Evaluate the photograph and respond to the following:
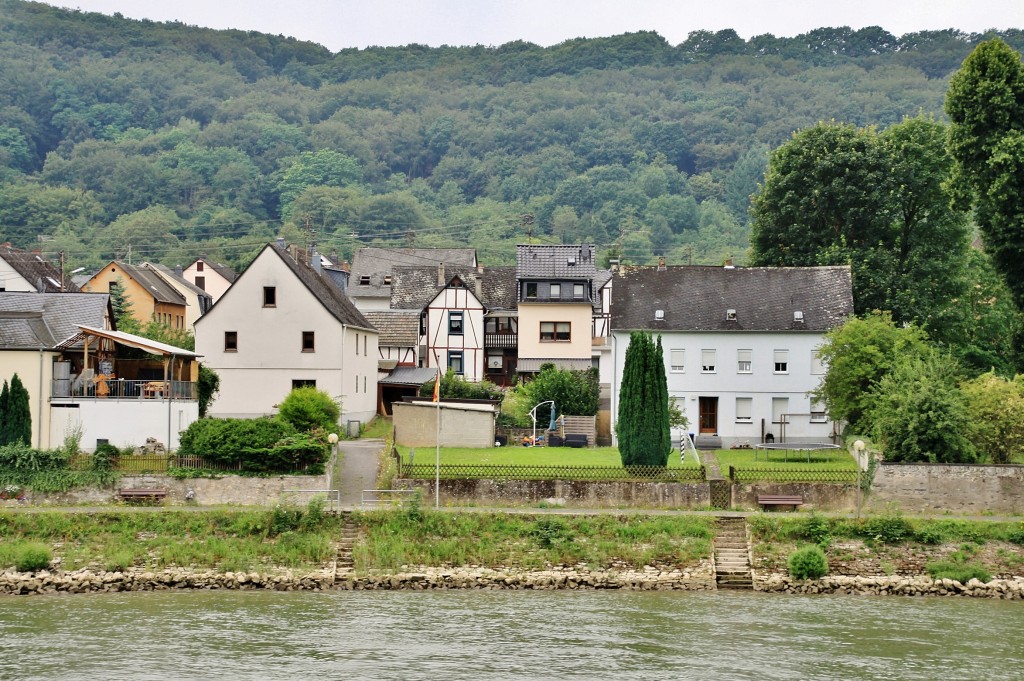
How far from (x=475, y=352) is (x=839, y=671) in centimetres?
5022

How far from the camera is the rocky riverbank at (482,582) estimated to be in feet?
130

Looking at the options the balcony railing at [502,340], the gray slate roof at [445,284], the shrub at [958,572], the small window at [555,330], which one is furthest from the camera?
the gray slate roof at [445,284]

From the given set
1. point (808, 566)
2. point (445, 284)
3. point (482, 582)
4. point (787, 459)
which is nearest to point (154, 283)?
point (445, 284)

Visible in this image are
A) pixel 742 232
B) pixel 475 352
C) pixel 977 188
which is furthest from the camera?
pixel 742 232

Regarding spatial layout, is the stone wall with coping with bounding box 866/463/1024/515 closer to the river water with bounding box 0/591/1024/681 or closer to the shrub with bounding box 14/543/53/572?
the river water with bounding box 0/591/1024/681

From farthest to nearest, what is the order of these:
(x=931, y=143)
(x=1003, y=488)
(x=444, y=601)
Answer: (x=931, y=143) → (x=1003, y=488) → (x=444, y=601)

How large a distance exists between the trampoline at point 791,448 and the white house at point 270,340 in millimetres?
17666

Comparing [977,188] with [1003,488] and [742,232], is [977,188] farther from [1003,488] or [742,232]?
[742,232]

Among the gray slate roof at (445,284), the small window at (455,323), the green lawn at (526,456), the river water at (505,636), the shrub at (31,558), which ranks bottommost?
the river water at (505,636)

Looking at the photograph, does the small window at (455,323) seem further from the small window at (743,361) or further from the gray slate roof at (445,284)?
the small window at (743,361)

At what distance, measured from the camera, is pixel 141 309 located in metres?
92.2

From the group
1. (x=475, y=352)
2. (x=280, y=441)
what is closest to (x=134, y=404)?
(x=280, y=441)

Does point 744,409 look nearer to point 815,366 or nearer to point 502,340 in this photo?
point 815,366

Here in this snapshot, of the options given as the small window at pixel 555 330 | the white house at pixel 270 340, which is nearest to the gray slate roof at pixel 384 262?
the small window at pixel 555 330
